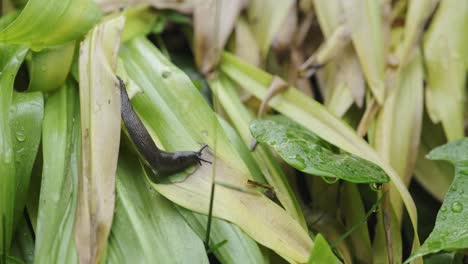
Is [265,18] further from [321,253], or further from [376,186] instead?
[321,253]

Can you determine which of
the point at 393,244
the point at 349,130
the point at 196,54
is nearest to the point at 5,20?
the point at 196,54

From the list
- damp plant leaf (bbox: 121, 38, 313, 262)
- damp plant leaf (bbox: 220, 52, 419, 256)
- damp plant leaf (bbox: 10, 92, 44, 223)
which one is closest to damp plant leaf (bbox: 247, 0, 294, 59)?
damp plant leaf (bbox: 220, 52, 419, 256)

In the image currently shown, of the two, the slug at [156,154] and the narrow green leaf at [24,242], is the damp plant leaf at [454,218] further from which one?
the narrow green leaf at [24,242]

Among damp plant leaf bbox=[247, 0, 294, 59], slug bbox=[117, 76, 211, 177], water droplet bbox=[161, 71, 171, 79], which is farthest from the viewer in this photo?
damp plant leaf bbox=[247, 0, 294, 59]

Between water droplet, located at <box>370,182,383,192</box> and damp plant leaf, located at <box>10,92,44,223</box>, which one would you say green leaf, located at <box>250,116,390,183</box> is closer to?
water droplet, located at <box>370,182,383,192</box>

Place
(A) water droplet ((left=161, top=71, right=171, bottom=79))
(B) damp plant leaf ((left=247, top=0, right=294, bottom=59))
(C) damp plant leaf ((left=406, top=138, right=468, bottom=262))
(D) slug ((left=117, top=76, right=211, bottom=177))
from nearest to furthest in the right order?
(C) damp plant leaf ((left=406, top=138, right=468, bottom=262)), (D) slug ((left=117, top=76, right=211, bottom=177)), (A) water droplet ((left=161, top=71, right=171, bottom=79)), (B) damp plant leaf ((left=247, top=0, right=294, bottom=59))

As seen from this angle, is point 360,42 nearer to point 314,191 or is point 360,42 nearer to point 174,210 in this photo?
point 314,191

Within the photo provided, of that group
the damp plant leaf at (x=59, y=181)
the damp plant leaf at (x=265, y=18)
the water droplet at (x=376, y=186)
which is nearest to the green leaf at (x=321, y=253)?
the water droplet at (x=376, y=186)
